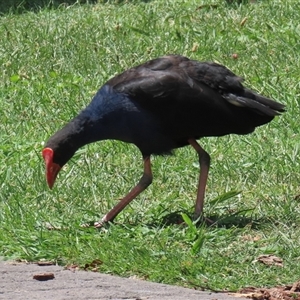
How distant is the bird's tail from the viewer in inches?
252

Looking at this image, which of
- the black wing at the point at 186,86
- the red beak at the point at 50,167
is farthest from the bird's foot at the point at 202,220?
the red beak at the point at 50,167

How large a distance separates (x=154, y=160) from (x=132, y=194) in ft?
3.44

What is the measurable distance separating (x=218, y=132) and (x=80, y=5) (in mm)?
6011

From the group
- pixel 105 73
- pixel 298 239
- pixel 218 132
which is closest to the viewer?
pixel 298 239

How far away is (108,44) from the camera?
401 inches

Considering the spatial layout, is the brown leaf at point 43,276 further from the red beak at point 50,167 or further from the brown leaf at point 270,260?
the red beak at point 50,167

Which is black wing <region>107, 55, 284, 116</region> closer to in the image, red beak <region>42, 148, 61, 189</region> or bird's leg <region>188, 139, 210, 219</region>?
bird's leg <region>188, 139, 210, 219</region>

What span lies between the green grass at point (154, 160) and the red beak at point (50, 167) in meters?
0.21

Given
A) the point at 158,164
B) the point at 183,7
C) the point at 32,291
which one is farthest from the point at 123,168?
the point at 183,7

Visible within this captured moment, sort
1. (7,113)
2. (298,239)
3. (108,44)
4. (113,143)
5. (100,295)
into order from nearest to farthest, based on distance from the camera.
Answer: (100,295) → (298,239) → (113,143) → (7,113) → (108,44)

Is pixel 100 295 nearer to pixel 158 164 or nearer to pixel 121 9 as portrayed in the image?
pixel 158 164

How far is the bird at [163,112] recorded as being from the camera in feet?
20.6

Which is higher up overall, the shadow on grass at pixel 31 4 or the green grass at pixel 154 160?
the shadow on grass at pixel 31 4

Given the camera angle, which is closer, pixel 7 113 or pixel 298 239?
pixel 298 239
